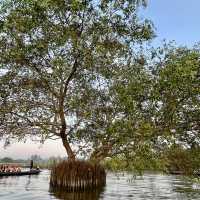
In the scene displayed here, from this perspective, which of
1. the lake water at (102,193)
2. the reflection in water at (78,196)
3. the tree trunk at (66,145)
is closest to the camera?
the reflection in water at (78,196)

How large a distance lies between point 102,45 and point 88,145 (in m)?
10.1

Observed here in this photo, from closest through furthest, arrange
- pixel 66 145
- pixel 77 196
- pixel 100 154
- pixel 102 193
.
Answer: pixel 77 196
pixel 102 193
pixel 100 154
pixel 66 145

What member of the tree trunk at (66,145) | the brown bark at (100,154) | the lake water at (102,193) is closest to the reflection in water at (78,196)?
the lake water at (102,193)

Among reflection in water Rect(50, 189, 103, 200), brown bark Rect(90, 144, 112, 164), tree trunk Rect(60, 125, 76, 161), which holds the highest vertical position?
tree trunk Rect(60, 125, 76, 161)

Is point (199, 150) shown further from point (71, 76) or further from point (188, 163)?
point (71, 76)

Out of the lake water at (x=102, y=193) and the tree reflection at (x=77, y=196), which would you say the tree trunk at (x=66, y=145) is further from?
the tree reflection at (x=77, y=196)

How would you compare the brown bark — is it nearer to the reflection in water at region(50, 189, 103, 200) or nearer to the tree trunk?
the tree trunk

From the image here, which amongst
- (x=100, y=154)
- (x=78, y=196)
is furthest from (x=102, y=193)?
(x=78, y=196)

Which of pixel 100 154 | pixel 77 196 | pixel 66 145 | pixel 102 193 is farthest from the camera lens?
pixel 66 145

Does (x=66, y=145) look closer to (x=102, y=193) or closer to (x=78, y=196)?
(x=102, y=193)

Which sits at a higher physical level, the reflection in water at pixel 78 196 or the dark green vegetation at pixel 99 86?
the dark green vegetation at pixel 99 86

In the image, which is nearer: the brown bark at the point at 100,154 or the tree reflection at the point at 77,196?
the tree reflection at the point at 77,196

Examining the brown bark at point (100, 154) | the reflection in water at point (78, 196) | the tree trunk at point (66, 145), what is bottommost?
the reflection in water at point (78, 196)

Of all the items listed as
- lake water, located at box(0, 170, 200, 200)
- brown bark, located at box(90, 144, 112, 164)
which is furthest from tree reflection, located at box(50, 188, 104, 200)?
brown bark, located at box(90, 144, 112, 164)
